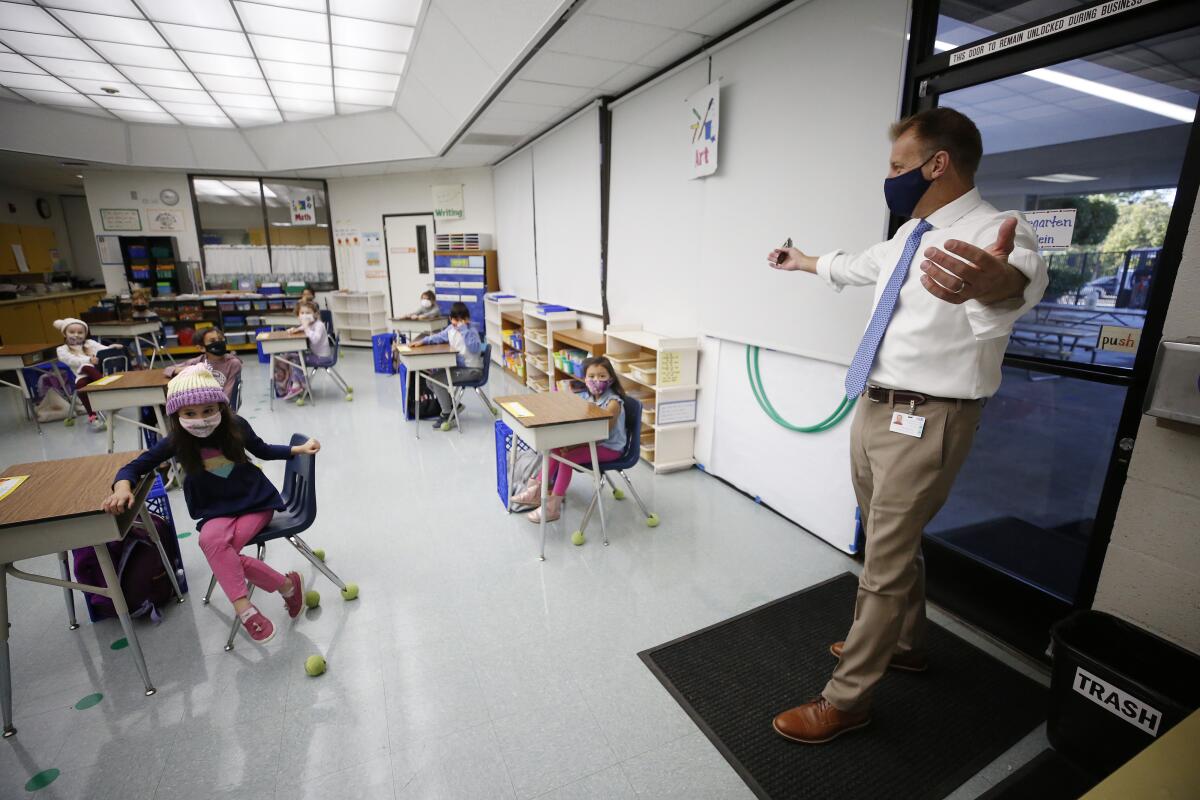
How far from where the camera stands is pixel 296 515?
241 cm

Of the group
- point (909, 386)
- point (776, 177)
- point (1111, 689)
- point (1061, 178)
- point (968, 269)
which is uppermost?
point (776, 177)

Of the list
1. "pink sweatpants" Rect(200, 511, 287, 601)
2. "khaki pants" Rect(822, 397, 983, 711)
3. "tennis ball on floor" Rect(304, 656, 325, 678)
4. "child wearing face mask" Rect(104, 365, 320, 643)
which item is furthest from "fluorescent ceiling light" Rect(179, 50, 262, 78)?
"khaki pants" Rect(822, 397, 983, 711)

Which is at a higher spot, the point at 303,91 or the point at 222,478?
the point at 303,91

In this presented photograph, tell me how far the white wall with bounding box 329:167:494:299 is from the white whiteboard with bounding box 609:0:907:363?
510cm

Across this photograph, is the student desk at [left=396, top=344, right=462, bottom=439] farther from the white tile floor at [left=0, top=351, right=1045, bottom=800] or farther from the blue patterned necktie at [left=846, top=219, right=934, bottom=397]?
the blue patterned necktie at [left=846, top=219, right=934, bottom=397]

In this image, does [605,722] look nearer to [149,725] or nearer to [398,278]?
[149,725]

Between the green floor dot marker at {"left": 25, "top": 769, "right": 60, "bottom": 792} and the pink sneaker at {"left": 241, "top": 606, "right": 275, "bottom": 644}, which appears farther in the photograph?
the pink sneaker at {"left": 241, "top": 606, "right": 275, "bottom": 644}

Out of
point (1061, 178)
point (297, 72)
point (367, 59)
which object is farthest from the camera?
point (297, 72)

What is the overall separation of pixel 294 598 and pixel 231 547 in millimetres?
411

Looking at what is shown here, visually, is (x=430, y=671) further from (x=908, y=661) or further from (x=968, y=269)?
(x=968, y=269)

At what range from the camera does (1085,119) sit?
207cm

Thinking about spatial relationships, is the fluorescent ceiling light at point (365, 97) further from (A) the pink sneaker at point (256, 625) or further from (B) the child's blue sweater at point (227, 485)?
(A) the pink sneaker at point (256, 625)

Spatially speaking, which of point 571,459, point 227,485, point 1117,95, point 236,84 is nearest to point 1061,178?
point 1117,95

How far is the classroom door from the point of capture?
9.59 metres
